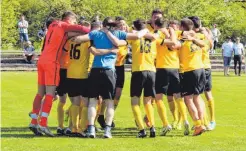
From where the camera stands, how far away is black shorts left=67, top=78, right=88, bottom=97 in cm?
1238

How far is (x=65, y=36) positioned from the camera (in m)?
12.2

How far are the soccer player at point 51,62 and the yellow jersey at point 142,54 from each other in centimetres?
108

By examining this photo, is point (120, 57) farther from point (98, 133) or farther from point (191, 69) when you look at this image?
point (98, 133)

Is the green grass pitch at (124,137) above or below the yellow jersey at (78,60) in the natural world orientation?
below

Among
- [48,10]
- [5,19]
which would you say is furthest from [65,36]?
[48,10]

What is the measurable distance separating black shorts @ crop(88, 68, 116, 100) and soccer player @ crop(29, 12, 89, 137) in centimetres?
73

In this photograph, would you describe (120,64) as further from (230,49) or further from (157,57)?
(230,49)

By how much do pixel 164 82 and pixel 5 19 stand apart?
29336 millimetres

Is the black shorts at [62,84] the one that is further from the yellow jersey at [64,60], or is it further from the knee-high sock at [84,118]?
the knee-high sock at [84,118]

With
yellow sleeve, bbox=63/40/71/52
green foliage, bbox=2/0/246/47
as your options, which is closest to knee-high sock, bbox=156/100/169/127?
yellow sleeve, bbox=63/40/71/52

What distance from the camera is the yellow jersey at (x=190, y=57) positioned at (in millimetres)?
12984

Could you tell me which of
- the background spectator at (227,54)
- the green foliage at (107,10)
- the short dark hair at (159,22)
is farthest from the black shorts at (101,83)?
the green foliage at (107,10)

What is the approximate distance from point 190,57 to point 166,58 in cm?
53

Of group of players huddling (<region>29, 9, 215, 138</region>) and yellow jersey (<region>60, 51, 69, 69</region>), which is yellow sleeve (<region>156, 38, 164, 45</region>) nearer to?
group of players huddling (<region>29, 9, 215, 138</region>)
